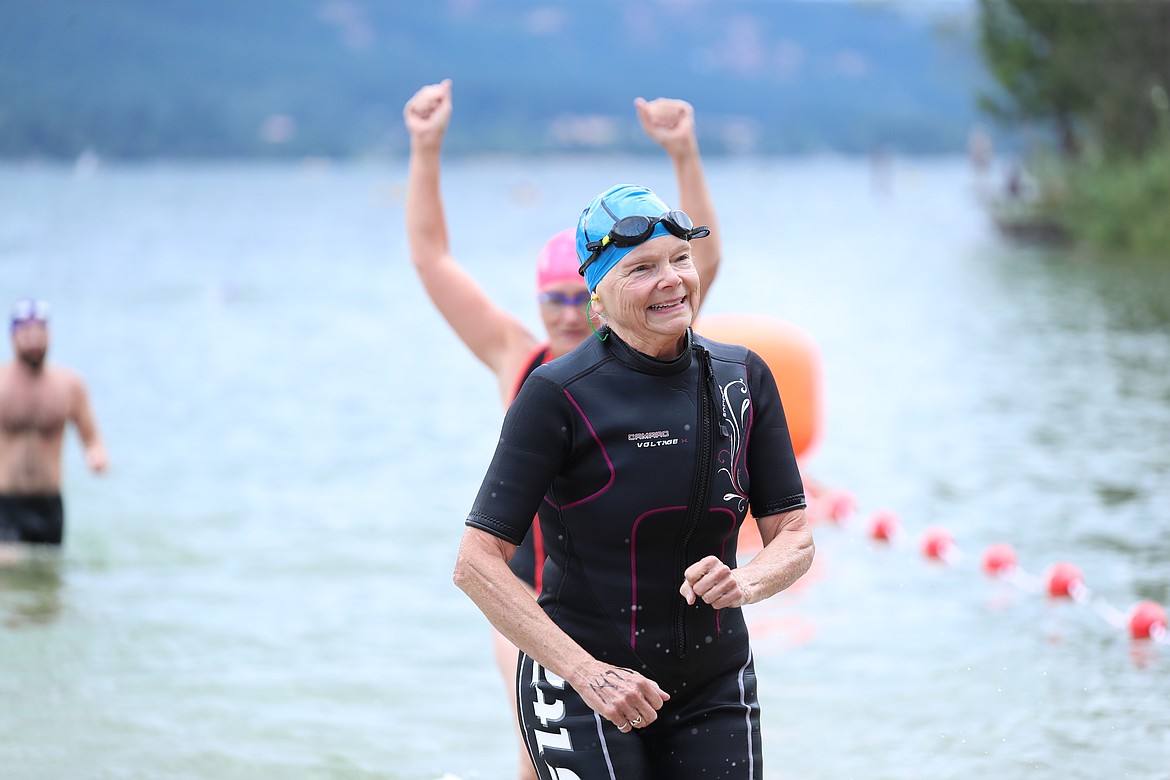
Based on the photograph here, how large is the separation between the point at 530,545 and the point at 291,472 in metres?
10.3

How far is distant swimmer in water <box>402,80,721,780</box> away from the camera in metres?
4.48

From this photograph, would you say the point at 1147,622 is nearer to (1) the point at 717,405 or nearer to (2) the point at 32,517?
(1) the point at 717,405

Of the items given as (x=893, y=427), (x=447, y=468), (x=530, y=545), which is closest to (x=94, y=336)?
(x=447, y=468)

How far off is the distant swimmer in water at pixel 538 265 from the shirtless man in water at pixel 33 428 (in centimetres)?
554

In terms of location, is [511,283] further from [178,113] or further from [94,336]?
[178,113]

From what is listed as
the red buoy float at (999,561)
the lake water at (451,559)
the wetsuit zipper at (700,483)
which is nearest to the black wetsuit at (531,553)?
the wetsuit zipper at (700,483)

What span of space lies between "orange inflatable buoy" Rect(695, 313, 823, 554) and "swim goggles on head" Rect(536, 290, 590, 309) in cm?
535

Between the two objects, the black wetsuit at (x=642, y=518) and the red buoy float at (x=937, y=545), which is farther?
the red buoy float at (x=937, y=545)

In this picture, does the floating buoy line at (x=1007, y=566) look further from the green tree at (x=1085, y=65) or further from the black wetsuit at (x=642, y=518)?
the green tree at (x=1085, y=65)

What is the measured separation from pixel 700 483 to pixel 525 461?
37 centimetres

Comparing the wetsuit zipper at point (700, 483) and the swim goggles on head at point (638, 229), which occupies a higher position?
the swim goggles on head at point (638, 229)

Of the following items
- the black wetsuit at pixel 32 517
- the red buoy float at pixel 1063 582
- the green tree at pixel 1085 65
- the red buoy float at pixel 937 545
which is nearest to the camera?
the red buoy float at pixel 1063 582

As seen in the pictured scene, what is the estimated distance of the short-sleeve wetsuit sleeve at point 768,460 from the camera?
10.3ft

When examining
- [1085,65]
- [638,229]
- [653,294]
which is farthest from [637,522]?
[1085,65]
